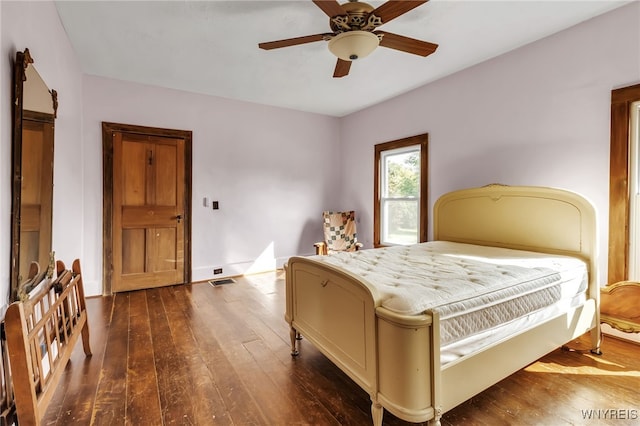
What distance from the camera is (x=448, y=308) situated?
4.79ft

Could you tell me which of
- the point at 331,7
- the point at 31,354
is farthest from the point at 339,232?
the point at 31,354

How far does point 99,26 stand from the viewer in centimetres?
262

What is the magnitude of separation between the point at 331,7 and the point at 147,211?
3.30 meters

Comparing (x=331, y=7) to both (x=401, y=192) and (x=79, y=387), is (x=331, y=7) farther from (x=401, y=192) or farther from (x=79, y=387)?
(x=401, y=192)

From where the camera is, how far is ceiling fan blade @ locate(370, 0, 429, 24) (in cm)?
176

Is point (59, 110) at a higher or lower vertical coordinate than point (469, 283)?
higher

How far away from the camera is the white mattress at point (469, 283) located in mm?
1470

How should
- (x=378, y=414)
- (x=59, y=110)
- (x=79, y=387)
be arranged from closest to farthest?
(x=378, y=414), (x=79, y=387), (x=59, y=110)

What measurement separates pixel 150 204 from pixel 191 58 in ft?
6.10

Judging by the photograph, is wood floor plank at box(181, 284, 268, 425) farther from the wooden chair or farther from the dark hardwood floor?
the wooden chair

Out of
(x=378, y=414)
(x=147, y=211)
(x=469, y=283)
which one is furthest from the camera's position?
(x=147, y=211)

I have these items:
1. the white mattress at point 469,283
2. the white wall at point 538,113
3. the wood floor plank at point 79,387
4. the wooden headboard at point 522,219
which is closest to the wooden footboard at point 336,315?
the white mattress at point 469,283

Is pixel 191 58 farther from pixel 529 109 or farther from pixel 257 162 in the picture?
pixel 529 109

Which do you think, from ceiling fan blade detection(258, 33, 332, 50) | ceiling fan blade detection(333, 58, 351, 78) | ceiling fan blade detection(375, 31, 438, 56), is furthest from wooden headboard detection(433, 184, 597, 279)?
A: ceiling fan blade detection(258, 33, 332, 50)
